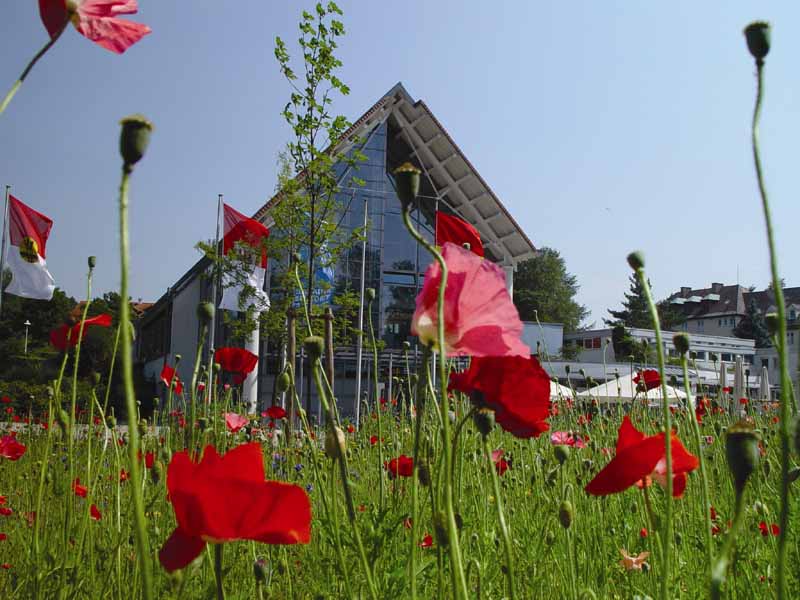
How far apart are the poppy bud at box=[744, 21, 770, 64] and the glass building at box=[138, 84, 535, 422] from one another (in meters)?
14.1

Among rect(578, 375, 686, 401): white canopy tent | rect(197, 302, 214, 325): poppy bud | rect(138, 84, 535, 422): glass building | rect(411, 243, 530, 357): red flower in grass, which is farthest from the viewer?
rect(138, 84, 535, 422): glass building

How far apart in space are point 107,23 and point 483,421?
0.53 meters

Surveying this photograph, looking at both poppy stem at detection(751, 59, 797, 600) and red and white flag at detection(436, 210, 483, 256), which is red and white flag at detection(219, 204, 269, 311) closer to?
red and white flag at detection(436, 210, 483, 256)

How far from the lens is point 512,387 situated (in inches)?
25.4

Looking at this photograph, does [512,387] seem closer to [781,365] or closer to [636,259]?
[636,259]

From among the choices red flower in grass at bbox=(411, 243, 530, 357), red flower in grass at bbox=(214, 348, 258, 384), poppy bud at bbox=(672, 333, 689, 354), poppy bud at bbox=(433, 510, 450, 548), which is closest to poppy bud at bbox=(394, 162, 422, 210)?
red flower in grass at bbox=(411, 243, 530, 357)

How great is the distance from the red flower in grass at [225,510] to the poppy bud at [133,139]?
263mm

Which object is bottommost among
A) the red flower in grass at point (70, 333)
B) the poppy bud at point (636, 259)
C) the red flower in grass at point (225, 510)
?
the red flower in grass at point (225, 510)

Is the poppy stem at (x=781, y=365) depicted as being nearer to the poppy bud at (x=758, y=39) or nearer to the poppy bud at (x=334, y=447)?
the poppy bud at (x=758, y=39)

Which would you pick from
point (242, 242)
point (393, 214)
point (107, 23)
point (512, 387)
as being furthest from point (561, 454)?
point (393, 214)

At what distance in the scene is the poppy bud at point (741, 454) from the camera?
1.32 feet

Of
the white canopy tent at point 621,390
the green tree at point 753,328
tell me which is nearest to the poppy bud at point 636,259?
the white canopy tent at point 621,390

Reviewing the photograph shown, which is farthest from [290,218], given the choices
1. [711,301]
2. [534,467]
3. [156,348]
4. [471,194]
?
[711,301]

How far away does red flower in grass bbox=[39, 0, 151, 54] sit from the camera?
25.6 inches
